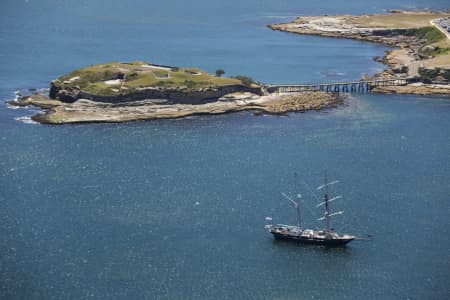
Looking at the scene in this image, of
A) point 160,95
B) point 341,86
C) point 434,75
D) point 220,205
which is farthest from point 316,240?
point 434,75

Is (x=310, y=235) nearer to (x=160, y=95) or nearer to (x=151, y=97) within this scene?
(x=160, y=95)

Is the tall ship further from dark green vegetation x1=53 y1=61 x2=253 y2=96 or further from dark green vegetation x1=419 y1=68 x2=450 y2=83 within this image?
dark green vegetation x1=419 y1=68 x2=450 y2=83

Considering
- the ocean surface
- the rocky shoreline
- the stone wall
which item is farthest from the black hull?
the stone wall

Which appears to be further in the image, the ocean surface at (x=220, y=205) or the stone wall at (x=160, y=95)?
the stone wall at (x=160, y=95)

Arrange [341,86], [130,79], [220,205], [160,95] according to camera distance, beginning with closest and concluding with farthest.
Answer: [220,205], [160,95], [130,79], [341,86]

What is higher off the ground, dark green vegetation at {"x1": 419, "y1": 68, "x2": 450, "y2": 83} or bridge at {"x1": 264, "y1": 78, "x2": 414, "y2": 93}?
dark green vegetation at {"x1": 419, "y1": 68, "x2": 450, "y2": 83}

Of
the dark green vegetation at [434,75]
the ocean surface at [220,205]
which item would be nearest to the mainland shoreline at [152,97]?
the ocean surface at [220,205]

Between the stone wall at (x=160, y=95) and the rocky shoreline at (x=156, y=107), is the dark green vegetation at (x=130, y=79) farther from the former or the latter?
the rocky shoreline at (x=156, y=107)
